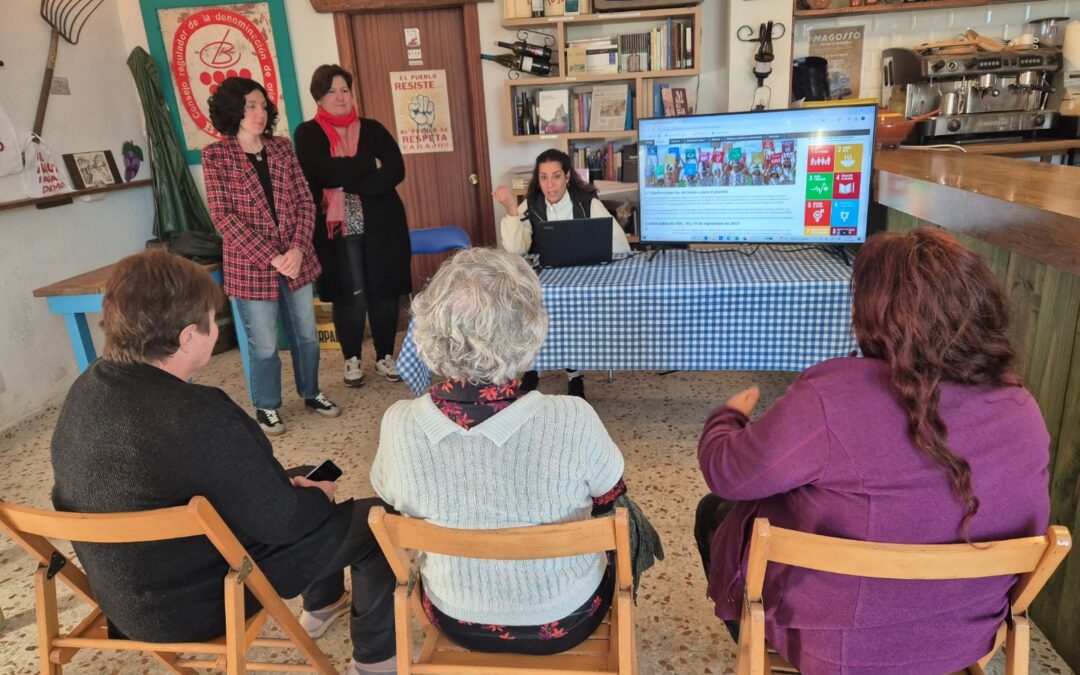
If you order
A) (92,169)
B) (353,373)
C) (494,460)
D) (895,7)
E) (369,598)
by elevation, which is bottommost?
(353,373)

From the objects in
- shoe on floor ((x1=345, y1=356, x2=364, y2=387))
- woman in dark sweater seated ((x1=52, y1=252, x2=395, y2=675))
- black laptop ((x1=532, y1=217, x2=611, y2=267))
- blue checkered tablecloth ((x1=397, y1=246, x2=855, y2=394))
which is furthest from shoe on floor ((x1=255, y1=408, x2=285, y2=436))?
woman in dark sweater seated ((x1=52, y1=252, x2=395, y2=675))

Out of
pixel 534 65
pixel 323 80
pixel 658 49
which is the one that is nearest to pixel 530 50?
pixel 534 65

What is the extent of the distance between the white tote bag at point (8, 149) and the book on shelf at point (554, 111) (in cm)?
258

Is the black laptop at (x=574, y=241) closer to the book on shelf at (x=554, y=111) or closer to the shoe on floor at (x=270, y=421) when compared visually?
the shoe on floor at (x=270, y=421)

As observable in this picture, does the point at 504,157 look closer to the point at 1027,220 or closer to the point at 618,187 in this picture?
the point at 618,187

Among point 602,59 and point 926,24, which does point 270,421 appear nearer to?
point 602,59

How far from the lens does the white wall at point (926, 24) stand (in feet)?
12.9

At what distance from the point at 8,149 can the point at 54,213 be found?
0.38 metres

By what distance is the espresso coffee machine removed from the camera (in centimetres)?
362

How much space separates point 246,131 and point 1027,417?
2565mm

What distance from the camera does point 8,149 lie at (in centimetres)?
299

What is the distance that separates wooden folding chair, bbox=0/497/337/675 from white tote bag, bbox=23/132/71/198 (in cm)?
265

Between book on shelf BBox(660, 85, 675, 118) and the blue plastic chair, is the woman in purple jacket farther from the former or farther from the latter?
book on shelf BBox(660, 85, 675, 118)

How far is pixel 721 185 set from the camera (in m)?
2.24
